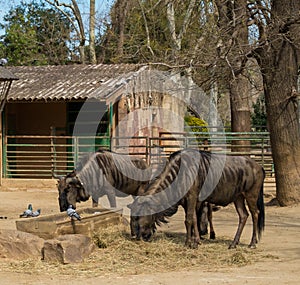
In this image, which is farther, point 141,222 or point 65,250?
point 141,222

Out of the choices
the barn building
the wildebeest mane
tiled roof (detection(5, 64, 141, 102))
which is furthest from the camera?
the barn building

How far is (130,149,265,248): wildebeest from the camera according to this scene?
8.60 meters

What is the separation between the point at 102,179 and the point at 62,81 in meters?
10.6

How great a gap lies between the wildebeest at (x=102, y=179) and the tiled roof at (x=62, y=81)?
7714mm

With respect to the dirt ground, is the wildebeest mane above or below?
above

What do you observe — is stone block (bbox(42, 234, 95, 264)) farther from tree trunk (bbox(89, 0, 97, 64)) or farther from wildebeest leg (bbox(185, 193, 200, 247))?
tree trunk (bbox(89, 0, 97, 64))

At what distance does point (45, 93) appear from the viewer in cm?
1962

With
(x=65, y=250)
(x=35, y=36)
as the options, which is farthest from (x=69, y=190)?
(x=35, y=36)

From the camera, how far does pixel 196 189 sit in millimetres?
8789

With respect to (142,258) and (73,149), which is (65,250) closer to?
(142,258)

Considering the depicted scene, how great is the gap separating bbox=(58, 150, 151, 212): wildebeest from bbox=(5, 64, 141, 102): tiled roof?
7.71 meters

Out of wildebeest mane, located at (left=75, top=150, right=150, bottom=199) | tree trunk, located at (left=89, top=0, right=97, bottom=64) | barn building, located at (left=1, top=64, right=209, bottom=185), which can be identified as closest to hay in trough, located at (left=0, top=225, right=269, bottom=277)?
wildebeest mane, located at (left=75, top=150, right=150, bottom=199)

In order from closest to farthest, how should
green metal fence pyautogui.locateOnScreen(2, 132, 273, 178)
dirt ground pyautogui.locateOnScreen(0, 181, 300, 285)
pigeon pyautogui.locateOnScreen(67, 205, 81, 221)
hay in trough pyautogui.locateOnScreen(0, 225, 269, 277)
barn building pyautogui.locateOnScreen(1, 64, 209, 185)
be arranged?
dirt ground pyautogui.locateOnScreen(0, 181, 300, 285) < hay in trough pyautogui.locateOnScreen(0, 225, 269, 277) < pigeon pyautogui.locateOnScreen(67, 205, 81, 221) < green metal fence pyautogui.locateOnScreen(2, 132, 273, 178) < barn building pyautogui.locateOnScreen(1, 64, 209, 185)

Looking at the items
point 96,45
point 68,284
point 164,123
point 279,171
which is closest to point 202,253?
point 68,284
